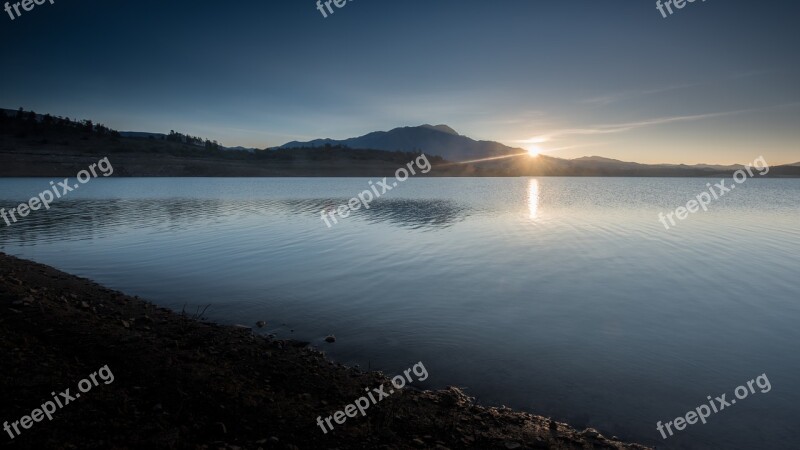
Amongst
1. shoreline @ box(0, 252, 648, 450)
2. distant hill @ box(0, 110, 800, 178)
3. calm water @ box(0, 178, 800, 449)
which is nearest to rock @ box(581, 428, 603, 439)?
shoreline @ box(0, 252, 648, 450)

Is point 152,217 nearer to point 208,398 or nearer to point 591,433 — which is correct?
point 208,398

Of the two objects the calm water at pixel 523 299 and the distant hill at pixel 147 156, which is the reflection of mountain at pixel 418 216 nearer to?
the calm water at pixel 523 299

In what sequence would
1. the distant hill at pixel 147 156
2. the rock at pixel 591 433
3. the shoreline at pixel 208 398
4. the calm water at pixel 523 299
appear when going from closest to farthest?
the shoreline at pixel 208 398 < the rock at pixel 591 433 < the calm water at pixel 523 299 < the distant hill at pixel 147 156

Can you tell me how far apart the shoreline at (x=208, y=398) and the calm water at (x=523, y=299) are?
1070 millimetres

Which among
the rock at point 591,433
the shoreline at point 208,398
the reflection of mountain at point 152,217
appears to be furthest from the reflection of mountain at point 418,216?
the rock at point 591,433

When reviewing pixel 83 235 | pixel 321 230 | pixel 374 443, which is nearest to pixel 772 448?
pixel 374 443

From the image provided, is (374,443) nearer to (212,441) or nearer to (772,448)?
(212,441)

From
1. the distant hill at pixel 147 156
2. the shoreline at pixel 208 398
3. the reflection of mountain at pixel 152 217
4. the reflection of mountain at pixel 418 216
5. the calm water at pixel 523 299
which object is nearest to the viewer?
the shoreline at pixel 208 398

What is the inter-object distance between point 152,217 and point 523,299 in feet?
94.3

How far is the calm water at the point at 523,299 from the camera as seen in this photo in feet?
25.7

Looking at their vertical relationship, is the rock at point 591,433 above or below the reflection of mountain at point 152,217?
above

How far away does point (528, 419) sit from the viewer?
266 inches

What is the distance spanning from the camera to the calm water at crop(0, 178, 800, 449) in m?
7.82

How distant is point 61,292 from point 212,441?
9.16m
